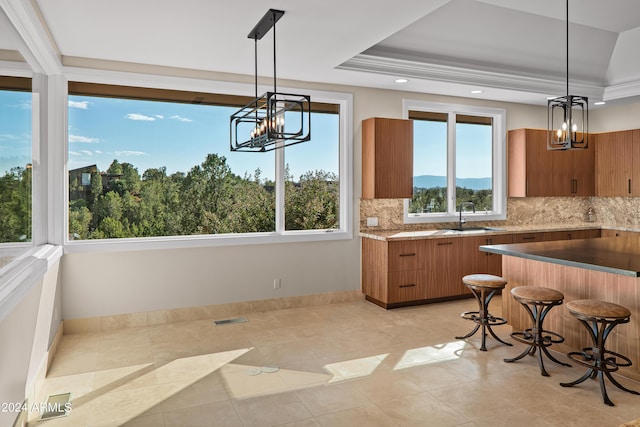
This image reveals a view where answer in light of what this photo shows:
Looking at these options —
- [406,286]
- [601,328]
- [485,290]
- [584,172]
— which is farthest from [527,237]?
[601,328]

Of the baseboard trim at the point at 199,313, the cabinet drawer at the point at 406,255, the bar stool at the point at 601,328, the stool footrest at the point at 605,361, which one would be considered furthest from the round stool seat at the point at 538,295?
the baseboard trim at the point at 199,313

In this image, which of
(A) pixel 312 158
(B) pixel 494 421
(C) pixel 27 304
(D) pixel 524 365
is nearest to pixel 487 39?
(A) pixel 312 158

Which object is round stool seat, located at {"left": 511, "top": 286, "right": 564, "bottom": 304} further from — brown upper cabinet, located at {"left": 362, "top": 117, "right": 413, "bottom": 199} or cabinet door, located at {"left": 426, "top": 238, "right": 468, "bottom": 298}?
brown upper cabinet, located at {"left": 362, "top": 117, "right": 413, "bottom": 199}

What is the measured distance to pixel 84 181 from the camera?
179 inches

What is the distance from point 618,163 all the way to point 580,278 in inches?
156

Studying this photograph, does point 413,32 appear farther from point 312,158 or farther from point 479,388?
point 479,388

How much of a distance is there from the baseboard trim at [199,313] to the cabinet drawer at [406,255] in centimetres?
72

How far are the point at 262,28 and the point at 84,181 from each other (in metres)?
2.37

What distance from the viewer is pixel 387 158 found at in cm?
551

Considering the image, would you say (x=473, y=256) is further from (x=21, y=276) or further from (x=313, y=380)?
(x=21, y=276)

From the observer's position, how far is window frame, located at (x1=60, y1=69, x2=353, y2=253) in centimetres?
446

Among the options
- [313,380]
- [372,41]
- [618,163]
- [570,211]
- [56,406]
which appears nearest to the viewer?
[56,406]

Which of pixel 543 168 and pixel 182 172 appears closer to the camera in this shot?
pixel 182 172

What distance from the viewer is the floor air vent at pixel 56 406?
9.32 ft
